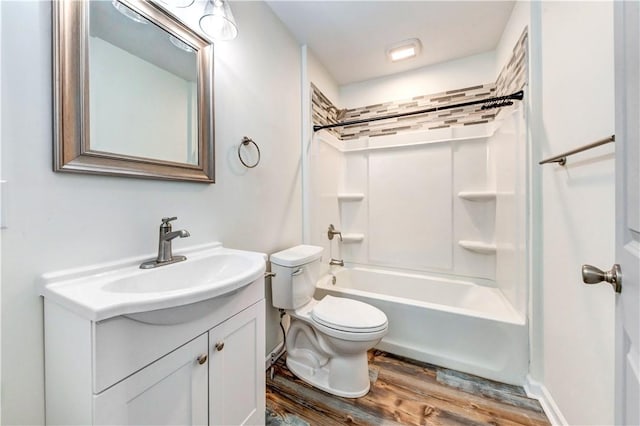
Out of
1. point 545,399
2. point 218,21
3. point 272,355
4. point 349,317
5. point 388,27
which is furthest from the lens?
point 388,27

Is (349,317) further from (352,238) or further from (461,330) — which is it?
(352,238)

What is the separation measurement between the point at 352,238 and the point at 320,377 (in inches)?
53.5

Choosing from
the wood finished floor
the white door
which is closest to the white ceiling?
the white door

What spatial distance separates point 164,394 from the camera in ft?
2.31

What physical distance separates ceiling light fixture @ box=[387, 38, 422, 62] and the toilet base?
2373mm

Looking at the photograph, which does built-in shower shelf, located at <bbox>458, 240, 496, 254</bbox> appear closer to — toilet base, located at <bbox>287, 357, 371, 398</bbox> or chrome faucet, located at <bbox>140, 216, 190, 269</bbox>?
toilet base, located at <bbox>287, 357, 371, 398</bbox>

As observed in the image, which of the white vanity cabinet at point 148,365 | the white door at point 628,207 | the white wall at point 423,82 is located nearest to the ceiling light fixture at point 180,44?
the white vanity cabinet at point 148,365

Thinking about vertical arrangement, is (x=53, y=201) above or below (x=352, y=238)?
above

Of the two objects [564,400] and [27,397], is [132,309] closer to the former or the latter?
[27,397]

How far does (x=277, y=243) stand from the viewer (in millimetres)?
1733

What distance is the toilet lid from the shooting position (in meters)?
1.33

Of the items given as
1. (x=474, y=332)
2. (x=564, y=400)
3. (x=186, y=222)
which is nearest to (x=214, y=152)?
(x=186, y=222)

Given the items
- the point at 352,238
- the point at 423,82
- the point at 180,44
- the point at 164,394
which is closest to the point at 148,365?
the point at 164,394

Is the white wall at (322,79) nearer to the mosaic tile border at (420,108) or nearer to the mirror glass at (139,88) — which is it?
the mosaic tile border at (420,108)
